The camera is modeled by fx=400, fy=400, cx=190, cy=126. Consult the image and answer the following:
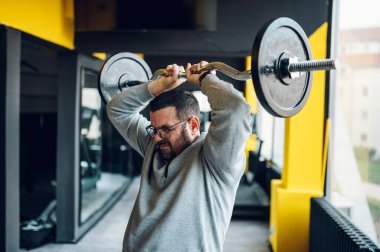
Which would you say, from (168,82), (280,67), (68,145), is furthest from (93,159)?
(280,67)

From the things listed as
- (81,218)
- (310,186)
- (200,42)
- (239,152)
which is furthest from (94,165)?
(239,152)

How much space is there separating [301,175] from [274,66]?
1.89 metres

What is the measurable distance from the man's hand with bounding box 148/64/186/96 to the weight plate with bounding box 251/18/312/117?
27cm

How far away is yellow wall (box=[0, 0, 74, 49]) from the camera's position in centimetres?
213

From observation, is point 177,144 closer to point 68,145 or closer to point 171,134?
point 171,134

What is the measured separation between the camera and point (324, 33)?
2.63m

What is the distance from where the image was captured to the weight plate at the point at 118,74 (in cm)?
138

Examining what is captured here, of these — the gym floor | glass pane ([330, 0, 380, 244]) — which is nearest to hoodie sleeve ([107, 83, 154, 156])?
glass pane ([330, 0, 380, 244])

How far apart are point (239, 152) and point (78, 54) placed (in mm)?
2399

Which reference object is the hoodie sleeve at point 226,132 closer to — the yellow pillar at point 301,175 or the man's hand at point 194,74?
the man's hand at point 194,74

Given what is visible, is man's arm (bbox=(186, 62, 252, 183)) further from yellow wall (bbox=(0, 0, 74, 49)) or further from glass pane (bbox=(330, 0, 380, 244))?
yellow wall (bbox=(0, 0, 74, 49))

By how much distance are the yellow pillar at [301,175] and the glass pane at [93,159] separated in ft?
5.48

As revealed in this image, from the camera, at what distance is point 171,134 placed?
3.59ft

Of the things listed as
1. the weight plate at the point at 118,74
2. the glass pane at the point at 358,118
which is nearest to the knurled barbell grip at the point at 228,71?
the weight plate at the point at 118,74
